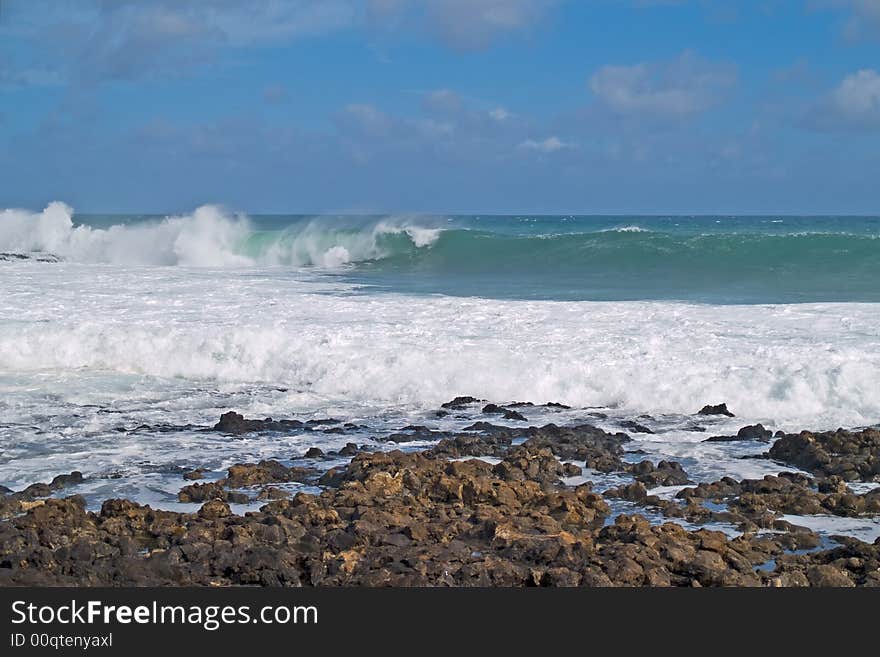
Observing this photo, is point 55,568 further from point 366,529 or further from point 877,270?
point 877,270

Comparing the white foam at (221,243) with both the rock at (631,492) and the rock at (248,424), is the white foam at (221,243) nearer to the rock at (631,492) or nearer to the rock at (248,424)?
the rock at (248,424)

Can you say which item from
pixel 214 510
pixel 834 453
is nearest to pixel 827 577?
pixel 834 453

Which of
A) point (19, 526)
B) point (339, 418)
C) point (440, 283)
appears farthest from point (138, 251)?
point (19, 526)

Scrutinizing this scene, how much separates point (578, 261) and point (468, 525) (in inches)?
1077

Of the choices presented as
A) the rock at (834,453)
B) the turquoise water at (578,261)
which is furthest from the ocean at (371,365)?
the turquoise water at (578,261)

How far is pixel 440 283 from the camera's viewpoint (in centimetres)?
2603

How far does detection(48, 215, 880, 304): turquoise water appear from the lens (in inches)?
933

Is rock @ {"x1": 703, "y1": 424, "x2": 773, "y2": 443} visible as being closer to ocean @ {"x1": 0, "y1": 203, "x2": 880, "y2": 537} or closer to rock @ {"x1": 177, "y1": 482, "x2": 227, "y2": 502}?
ocean @ {"x1": 0, "y1": 203, "x2": 880, "y2": 537}

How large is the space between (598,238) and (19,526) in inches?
1242

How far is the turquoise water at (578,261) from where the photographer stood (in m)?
23.7

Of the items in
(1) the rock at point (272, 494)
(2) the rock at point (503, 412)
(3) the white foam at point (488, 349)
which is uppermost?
(3) the white foam at point (488, 349)

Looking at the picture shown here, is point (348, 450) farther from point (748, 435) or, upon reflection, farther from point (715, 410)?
point (715, 410)

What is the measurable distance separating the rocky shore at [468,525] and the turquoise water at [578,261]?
12.6 m

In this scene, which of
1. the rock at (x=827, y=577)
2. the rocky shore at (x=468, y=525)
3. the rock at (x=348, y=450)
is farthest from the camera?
the rock at (x=348, y=450)
